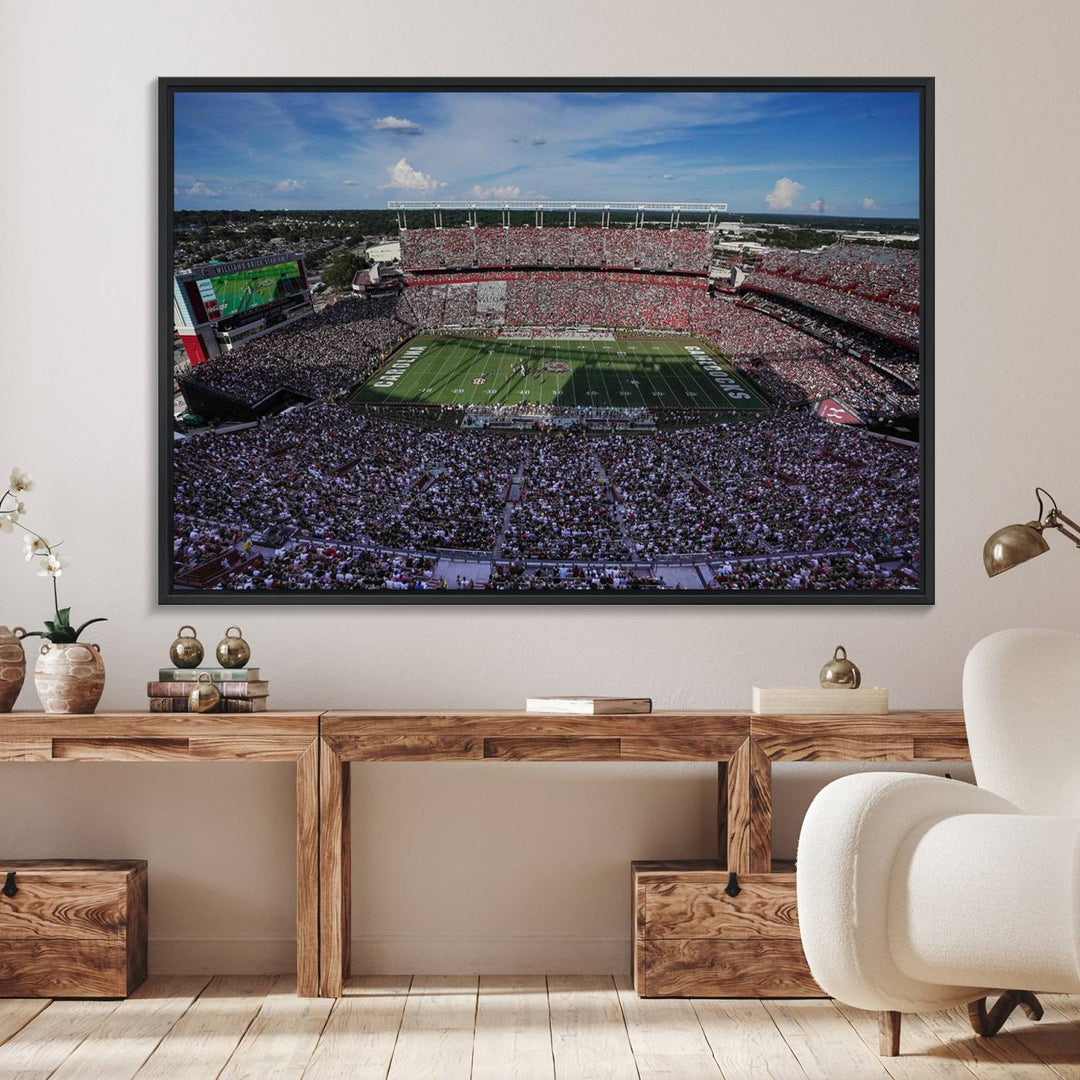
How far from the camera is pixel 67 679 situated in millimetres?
2912

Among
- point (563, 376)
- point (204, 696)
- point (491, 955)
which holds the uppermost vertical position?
point (563, 376)

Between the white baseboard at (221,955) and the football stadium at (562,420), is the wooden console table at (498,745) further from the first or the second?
the football stadium at (562,420)

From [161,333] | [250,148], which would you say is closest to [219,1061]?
[161,333]

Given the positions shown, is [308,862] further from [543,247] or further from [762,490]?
[543,247]

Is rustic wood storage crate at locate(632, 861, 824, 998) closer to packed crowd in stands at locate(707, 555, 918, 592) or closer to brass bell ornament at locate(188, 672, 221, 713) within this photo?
→ packed crowd in stands at locate(707, 555, 918, 592)

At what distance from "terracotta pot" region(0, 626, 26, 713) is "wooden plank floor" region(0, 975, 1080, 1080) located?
72 cm

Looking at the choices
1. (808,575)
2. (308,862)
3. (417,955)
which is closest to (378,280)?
(808,575)

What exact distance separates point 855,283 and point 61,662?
2.35m

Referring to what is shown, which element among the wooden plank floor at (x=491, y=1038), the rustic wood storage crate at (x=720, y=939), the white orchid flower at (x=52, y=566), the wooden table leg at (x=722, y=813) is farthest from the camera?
the white orchid flower at (x=52, y=566)

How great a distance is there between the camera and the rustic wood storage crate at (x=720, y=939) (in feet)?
9.27

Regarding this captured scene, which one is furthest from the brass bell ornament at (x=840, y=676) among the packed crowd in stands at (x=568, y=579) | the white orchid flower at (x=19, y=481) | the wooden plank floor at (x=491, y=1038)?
the white orchid flower at (x=19, y=481)

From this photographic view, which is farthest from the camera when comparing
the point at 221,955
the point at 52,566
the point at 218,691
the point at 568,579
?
the point at 568,579

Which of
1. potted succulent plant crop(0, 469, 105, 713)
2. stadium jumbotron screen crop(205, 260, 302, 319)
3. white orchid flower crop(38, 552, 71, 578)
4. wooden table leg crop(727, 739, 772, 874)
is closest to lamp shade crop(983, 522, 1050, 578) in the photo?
wooden table leg crop(727, 739, 772, 874)

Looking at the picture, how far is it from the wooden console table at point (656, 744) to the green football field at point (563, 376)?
936mm
